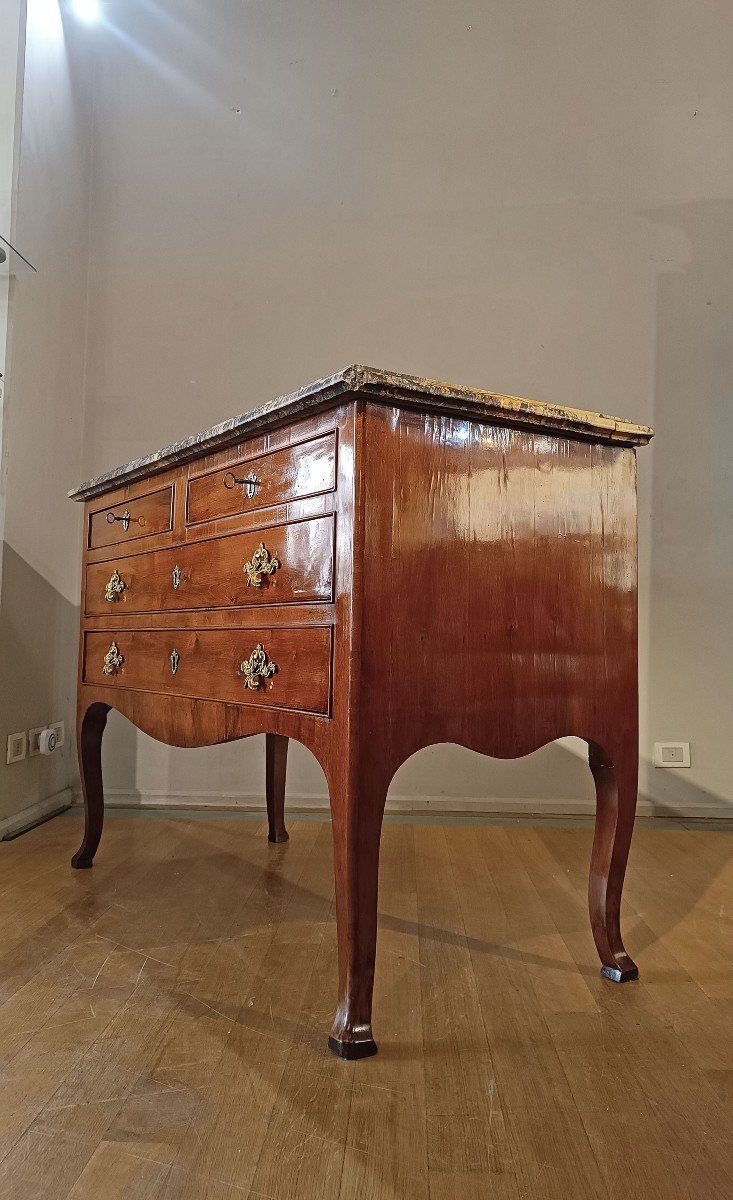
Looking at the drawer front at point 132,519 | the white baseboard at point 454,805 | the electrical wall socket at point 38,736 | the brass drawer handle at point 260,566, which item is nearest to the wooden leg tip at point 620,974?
the brass drawer handle at point 260,566

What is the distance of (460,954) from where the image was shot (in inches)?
59.7

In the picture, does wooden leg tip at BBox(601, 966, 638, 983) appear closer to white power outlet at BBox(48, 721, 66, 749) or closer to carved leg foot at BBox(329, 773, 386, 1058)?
carved leg foot at BBox(329, 773, 386, 1058)

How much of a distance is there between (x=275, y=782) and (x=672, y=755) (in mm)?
1372

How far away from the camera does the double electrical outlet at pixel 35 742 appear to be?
246 cm

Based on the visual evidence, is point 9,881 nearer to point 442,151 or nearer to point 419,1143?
point 419,1143

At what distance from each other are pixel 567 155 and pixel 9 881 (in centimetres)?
292

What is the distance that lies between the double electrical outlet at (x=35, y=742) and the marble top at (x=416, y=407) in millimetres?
1267

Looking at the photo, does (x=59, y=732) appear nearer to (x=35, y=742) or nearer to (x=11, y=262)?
(x=35, y=742)

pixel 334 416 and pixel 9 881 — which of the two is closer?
pixel 334 416

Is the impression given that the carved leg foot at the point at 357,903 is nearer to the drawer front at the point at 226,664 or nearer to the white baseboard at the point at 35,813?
the drawer front at the point at 226,664

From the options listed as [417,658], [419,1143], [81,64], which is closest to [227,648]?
[417,658]

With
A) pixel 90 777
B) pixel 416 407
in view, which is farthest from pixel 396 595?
pixel 90 777

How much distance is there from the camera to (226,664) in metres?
1.50

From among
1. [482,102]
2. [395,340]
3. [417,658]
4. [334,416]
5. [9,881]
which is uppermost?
[482,102]
